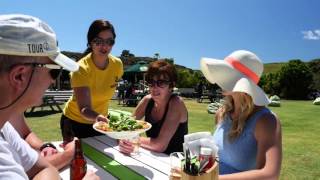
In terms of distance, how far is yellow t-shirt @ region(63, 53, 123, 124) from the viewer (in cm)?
374

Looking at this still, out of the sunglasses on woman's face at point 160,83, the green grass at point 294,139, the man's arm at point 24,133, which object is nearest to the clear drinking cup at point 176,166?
the sunglasses on woman's face at point 160,83

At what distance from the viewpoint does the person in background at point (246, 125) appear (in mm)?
2307

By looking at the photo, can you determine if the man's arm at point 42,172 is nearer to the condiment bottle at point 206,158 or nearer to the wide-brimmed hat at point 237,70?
the condiment bottle at point 206,158

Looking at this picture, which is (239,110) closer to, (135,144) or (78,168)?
(135,144)

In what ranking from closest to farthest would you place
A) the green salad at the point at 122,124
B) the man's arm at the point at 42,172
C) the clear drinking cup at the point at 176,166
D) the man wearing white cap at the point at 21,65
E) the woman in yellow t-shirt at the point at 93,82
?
the man wearing white cap at the point at 21,65 < the clear drinking cup at the point at 176,166 < the man's arm at the point at 42,172 < the green salad at the point at 122,124 < the woman in yellow t-shirt at the point at 93,82

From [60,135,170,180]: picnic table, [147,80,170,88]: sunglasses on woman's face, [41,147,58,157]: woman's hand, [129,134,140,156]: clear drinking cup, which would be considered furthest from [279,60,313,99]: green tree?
[41,147,58,157]: woman's hand

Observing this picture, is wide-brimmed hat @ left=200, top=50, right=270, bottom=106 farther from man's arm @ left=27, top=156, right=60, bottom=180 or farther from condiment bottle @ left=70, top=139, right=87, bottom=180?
man's arm @ left=27, top=156, right=60, bottom=180

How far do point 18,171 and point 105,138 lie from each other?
2.47 meters

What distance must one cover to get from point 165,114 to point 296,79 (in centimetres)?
2933

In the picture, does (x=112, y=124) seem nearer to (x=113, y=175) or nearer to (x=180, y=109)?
(x=113, y=175)

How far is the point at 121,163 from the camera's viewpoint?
9.46 feet

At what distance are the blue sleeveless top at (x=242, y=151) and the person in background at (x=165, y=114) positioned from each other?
32.4 inches

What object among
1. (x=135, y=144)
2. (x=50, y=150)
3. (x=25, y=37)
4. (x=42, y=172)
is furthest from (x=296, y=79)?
(x=25, y=37)

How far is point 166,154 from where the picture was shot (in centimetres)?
336
